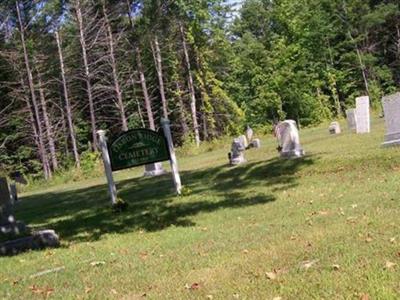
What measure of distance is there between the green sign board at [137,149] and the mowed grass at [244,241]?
970 millimetres

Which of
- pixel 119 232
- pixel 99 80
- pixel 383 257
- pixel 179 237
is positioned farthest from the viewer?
pixel 99 80

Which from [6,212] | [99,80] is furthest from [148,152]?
[99,80]

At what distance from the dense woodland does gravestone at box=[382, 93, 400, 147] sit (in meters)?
23.4

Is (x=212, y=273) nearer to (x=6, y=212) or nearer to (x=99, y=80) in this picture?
(x=6, y=212)

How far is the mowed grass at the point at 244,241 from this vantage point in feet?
17.2

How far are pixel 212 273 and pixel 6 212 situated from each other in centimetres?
527

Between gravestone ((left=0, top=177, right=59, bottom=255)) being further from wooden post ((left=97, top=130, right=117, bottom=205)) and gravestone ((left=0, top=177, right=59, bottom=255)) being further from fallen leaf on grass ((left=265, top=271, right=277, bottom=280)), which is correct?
fallen leaf on grass ((left=265, top=271, right=277, bottom=280))

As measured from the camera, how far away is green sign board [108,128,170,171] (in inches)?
530

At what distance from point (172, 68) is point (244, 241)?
129ft

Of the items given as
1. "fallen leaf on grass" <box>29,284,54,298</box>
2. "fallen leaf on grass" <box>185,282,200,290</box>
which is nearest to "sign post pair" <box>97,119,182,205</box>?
"fallen leaf on grass" <box>29,284,54,298</box>

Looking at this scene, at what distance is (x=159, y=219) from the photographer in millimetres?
10758

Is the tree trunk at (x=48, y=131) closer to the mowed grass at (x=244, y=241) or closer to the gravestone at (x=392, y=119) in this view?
the mowed grass at (x=244, y=241)

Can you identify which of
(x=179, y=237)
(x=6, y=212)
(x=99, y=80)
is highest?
(x=99, y=80)

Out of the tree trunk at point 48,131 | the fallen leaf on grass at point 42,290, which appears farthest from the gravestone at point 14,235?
the tree trunk at point 48,131
